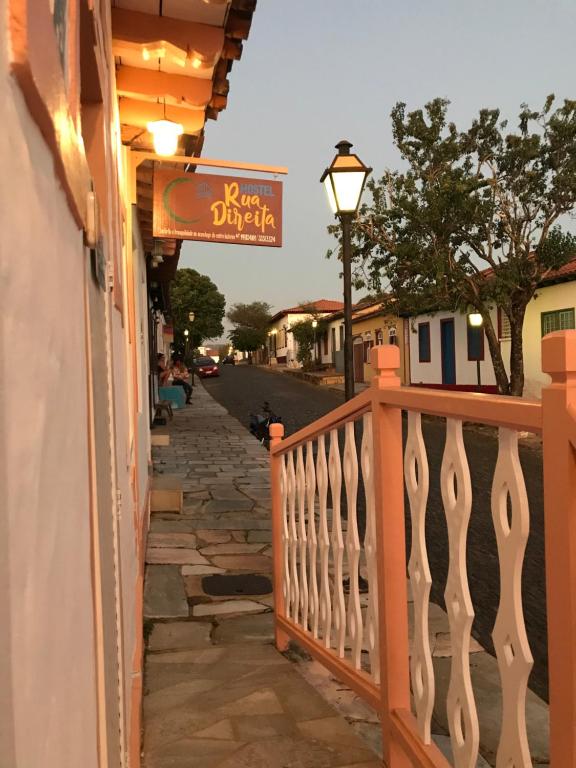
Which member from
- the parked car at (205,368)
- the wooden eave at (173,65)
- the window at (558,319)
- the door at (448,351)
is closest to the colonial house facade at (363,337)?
A: the door at (448,351)

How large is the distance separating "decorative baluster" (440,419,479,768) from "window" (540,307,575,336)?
49.7 ft

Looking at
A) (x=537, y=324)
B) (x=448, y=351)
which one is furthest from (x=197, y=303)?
(x=537, y=324)

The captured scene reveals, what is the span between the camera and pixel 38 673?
76cm

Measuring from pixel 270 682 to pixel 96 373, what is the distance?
84.8 inches

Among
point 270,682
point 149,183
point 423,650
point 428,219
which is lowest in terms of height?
point 270,682

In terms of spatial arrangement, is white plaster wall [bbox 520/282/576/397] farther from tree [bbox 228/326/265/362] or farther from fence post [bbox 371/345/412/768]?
tree [bbox 228/326/265/362]

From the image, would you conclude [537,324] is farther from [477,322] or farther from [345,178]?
[345,178]

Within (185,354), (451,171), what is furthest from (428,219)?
(185,354)

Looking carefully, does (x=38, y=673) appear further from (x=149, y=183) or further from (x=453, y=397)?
(x=149, y=183)

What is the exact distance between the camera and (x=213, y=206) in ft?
17.0

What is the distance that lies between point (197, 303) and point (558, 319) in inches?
1766

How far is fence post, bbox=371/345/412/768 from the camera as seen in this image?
2.17 metres

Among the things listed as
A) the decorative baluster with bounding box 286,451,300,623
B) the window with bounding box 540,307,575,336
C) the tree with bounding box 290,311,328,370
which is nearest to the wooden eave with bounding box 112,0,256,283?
the decorative baluster with bounding box 286,451,300,623

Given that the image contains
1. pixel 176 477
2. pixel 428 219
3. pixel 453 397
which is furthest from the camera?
pixel 428 219
